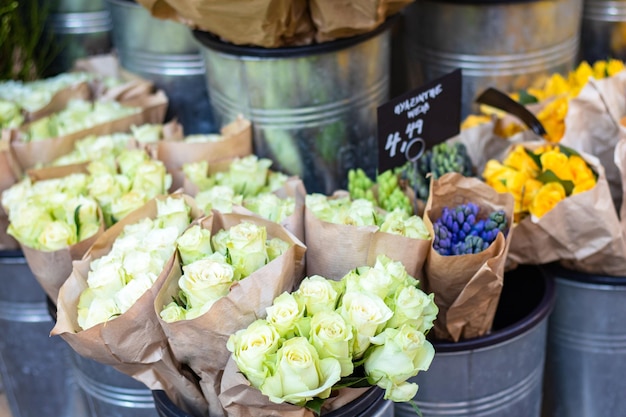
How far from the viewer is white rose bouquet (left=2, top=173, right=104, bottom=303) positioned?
4.75 ft

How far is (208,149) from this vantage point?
5.74ft

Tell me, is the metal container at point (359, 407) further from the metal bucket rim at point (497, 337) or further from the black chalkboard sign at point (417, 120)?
the black chalkboard sign at point (417, 120)

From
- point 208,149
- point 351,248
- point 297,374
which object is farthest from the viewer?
point 208,149

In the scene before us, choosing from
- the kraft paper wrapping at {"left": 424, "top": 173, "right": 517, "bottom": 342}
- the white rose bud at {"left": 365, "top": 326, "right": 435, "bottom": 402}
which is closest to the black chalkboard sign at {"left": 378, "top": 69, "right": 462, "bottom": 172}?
the kraft paper wrapping at {"left": 424, "top": 173, "right": 517, "bottom": 342}

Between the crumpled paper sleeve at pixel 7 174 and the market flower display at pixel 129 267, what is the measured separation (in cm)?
54

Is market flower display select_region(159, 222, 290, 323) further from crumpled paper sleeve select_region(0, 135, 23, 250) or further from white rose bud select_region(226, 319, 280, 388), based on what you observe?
crumpled paper sleeve select_region(0, 135, 23, 250)

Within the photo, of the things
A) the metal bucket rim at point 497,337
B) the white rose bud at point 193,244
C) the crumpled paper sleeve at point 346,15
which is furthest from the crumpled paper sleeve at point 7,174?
the metal bucket rim at point 497,337

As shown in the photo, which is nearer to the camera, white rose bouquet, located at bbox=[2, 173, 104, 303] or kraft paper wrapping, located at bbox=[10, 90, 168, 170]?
white rose bouquet, located at bbox=[2, 173, 104, 303]

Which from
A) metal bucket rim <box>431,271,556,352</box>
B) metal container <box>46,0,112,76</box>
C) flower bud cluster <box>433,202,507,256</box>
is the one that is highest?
metal container <box>46,0,112,76</box>

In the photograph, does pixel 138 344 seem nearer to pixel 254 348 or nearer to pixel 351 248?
pixel 254 348

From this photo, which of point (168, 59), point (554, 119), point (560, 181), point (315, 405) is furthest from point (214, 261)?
point (168, 59)

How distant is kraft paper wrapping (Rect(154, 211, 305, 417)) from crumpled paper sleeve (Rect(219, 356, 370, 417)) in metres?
0.05

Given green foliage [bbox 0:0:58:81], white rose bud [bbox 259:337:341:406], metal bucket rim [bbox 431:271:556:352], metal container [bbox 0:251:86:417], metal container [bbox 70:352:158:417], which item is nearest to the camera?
white rose bud [bbox 259:337:341:406]

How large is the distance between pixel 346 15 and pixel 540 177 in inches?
20.9
